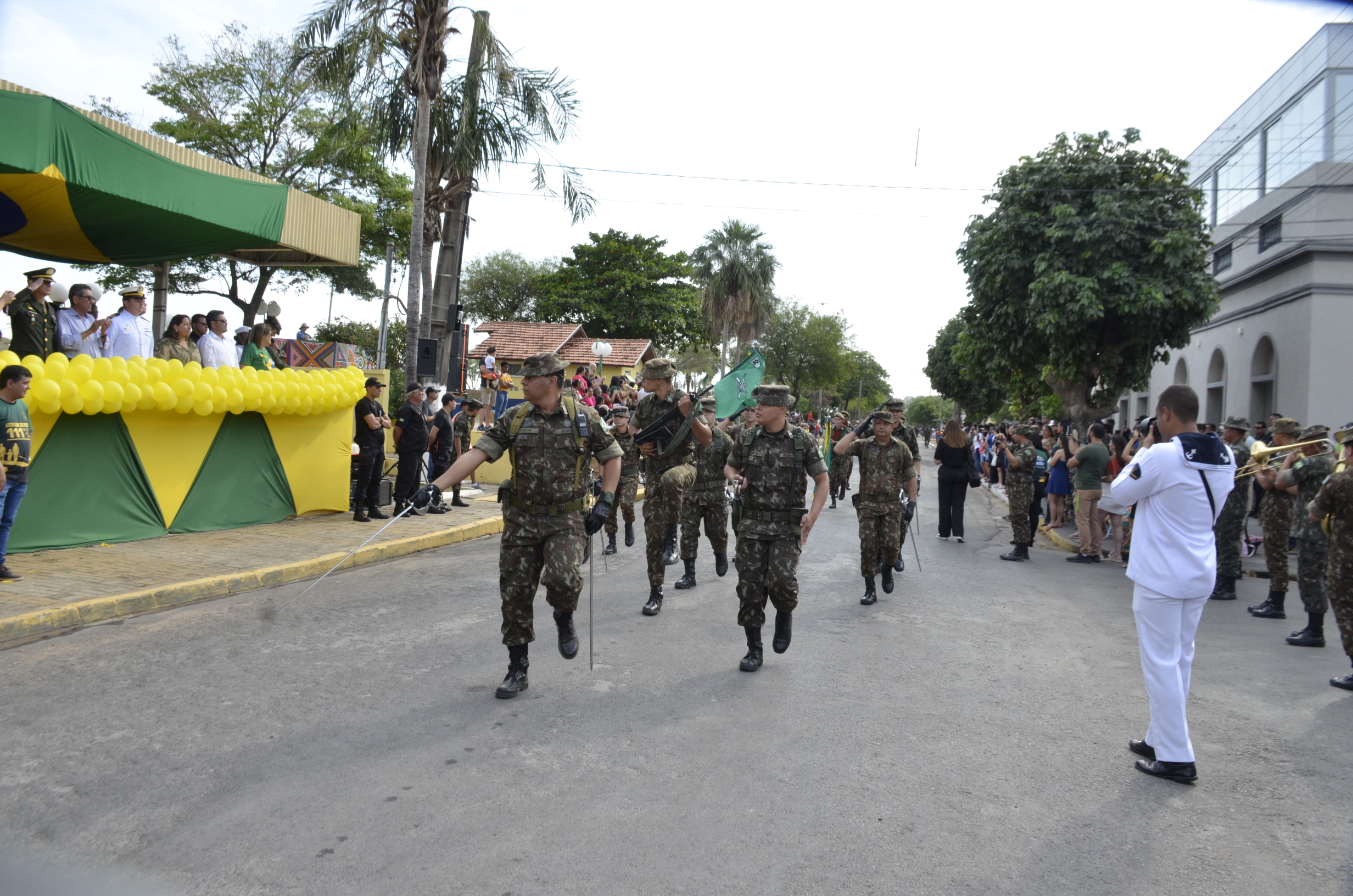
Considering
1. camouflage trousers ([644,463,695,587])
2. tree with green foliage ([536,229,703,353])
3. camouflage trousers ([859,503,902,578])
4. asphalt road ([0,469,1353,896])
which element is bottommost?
asphalt road ([0,469,1353,896])

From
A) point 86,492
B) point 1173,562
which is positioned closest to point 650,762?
point 1173,562

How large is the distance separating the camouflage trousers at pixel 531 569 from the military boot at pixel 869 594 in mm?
3690

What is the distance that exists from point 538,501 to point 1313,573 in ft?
20.9

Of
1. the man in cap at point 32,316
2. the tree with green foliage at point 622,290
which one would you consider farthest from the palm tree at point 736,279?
the man in cap at point 32,316

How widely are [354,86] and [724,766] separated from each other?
16712 mm

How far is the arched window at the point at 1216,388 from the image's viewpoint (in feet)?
86.9

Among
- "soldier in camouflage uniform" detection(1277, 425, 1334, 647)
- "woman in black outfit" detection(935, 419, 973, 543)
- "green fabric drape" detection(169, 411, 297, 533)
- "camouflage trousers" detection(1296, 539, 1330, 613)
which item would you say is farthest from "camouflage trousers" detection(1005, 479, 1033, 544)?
"green fabric drape" detection(169, 411, 297, 533)

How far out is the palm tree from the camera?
4769 centimetres

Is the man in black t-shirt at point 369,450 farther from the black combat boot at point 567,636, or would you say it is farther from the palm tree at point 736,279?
the palm tree at point 736,279

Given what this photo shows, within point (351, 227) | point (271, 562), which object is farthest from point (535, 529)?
point (351, 227)

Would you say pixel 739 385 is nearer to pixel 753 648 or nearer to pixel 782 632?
pixel 782 632

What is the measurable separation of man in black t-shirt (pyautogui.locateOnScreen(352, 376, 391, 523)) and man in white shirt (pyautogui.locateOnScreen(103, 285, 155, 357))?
266 centimetres

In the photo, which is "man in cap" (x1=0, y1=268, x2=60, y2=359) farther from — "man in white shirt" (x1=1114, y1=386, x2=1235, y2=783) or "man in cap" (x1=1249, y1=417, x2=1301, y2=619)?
"man in cap" (x1=1249, y1=417, x2=1301, y2=619)

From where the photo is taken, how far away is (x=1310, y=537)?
721 centimetres
